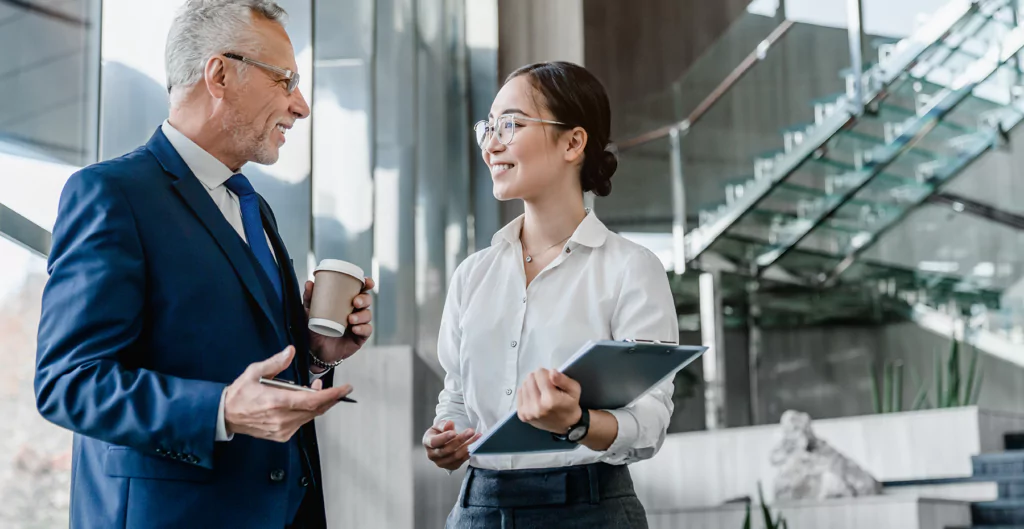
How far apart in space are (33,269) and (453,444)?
0.74 meters

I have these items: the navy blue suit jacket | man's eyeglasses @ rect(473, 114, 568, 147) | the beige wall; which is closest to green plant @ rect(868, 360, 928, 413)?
the beige wall

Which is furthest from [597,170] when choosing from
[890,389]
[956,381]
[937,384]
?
[890,389]

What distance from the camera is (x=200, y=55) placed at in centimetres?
155

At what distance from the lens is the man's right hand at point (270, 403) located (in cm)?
122

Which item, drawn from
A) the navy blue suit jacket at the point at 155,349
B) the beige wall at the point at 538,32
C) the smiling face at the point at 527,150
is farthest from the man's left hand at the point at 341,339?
the beige wall at the point at 538,32

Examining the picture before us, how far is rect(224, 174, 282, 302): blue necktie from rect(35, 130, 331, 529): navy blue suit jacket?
6 centimetres

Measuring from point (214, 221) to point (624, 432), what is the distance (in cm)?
60

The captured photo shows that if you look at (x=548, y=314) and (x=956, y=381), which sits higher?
(x=956, y=381)

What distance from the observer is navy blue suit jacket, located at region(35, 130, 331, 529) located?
1.25 metres

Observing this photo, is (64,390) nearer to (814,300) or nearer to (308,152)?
(308,152)

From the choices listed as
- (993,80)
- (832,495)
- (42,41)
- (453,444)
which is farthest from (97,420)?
(993,80)

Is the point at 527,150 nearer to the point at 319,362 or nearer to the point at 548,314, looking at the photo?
the point at 548,314

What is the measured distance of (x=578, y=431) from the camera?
1.38m

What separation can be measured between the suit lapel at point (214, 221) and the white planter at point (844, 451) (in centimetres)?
371
